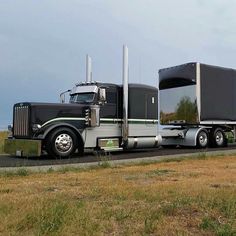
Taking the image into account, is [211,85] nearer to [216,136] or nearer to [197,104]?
[197,104]

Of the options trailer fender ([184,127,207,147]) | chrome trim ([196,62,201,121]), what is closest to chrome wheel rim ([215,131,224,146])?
trailer fender ([184,127,207,147])

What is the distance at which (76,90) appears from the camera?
18562 millimetres

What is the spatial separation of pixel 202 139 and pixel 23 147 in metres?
8.83

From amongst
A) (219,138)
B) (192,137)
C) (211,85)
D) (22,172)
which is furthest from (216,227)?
(219,138)

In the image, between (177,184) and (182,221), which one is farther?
(177,184)

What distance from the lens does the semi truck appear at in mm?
16391

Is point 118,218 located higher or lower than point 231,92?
lower

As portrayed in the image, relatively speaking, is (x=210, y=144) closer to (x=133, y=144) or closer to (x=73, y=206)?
(x=133, y=144)

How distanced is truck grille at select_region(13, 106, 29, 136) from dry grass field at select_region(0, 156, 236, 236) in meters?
5.33

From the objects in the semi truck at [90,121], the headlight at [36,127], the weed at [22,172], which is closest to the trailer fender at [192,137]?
the semi truck at [90,121]

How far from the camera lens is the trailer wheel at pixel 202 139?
70.8ft

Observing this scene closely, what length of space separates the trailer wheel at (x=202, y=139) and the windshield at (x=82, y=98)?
239 inches

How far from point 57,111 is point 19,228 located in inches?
443

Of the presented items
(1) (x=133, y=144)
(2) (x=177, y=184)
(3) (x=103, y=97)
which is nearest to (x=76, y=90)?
(3) (x=103, y=97)
